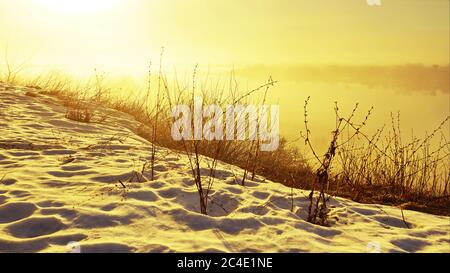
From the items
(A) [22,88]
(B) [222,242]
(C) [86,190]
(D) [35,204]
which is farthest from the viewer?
(A) [22,88]

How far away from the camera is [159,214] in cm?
386

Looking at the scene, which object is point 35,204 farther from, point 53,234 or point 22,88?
point 22,88

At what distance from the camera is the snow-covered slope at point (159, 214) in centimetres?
333

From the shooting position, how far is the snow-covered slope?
3.33m

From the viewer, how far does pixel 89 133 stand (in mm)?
7367

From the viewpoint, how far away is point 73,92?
36.8 feet

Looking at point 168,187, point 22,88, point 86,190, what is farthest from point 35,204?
point 22,88

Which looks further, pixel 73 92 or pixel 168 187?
pixel 73 92

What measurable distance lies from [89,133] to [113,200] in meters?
3.42

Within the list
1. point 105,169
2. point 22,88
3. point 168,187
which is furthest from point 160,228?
point 22,88

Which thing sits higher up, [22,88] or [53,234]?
[22,88]
